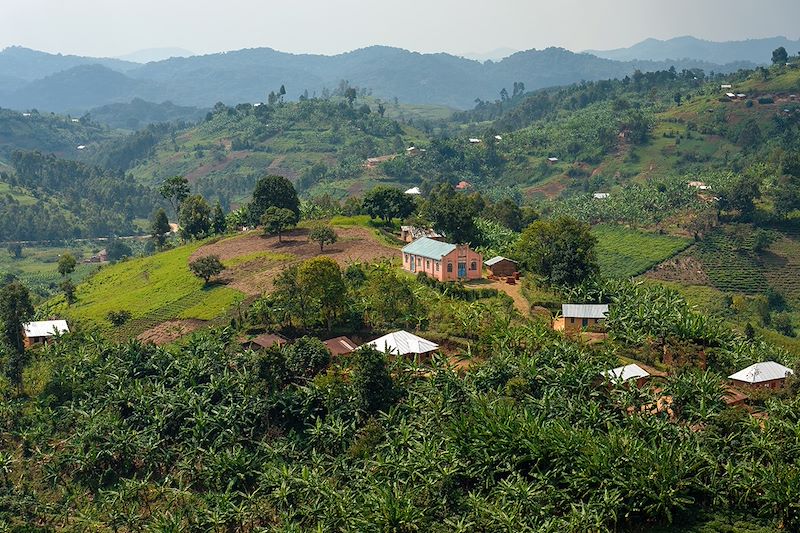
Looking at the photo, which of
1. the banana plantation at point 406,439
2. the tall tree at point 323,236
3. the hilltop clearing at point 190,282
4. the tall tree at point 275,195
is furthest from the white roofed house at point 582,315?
the tall tree at point 275,195

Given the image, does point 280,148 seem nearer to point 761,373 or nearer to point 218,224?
point 218,224

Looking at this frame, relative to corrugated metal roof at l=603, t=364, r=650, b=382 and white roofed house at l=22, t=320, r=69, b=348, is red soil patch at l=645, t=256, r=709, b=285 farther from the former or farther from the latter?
white roofed house at l=22, t=320, r=69, b=348

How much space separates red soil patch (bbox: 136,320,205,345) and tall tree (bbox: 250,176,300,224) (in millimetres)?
17298

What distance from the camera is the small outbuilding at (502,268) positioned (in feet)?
166

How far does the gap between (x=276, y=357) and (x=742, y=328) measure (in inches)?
1295

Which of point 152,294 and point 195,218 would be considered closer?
point 152,294

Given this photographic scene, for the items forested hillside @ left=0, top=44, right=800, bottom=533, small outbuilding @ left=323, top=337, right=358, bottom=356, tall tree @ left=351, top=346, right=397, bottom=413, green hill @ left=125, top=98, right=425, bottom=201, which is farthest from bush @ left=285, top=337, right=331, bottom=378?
green hill @ left=125, top=98, right=425, bottom=201

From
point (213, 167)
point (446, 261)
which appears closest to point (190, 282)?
point (446, 261)

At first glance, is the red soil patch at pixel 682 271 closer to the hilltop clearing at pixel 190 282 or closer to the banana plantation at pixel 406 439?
the hilltop clearing at pixel 190 282

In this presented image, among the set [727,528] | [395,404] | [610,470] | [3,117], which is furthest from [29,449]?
[3,117]

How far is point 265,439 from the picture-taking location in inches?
1303

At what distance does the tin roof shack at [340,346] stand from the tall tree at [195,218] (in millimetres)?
30219

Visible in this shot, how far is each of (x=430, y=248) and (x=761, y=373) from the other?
68.7 feet

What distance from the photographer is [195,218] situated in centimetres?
6669
